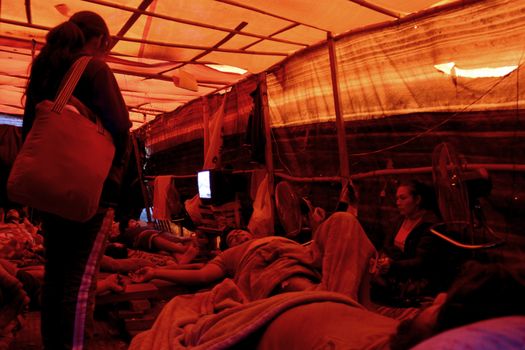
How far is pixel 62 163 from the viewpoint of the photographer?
1718 millimetres

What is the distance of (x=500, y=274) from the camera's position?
89cm

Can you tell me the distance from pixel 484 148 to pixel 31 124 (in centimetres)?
286

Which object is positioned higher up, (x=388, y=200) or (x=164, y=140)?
(x=164, y=140)

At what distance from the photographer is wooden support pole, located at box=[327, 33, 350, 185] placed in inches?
173

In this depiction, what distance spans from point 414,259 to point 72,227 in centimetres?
252

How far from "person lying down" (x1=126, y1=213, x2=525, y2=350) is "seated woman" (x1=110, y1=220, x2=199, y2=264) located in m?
0.68

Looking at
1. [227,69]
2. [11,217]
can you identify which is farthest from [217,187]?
[11,217]

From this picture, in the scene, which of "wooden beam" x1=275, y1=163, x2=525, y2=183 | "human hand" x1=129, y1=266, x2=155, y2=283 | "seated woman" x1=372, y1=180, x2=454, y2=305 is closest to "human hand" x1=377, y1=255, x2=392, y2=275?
"seated woman" x1=372, y1=180, x2=454, y2=305

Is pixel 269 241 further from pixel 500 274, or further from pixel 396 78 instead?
pixel 500 274

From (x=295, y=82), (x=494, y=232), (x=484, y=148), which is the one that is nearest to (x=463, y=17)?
(x=484, y=148)

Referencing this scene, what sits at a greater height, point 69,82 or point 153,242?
point 69,82

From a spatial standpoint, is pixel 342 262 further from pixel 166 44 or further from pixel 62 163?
pixel 166 44

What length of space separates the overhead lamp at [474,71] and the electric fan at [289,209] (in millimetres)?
2031

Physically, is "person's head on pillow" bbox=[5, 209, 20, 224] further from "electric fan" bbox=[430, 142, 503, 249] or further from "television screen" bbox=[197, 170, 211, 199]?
"electric fan" bbox=[430, 142, 503, 249]
